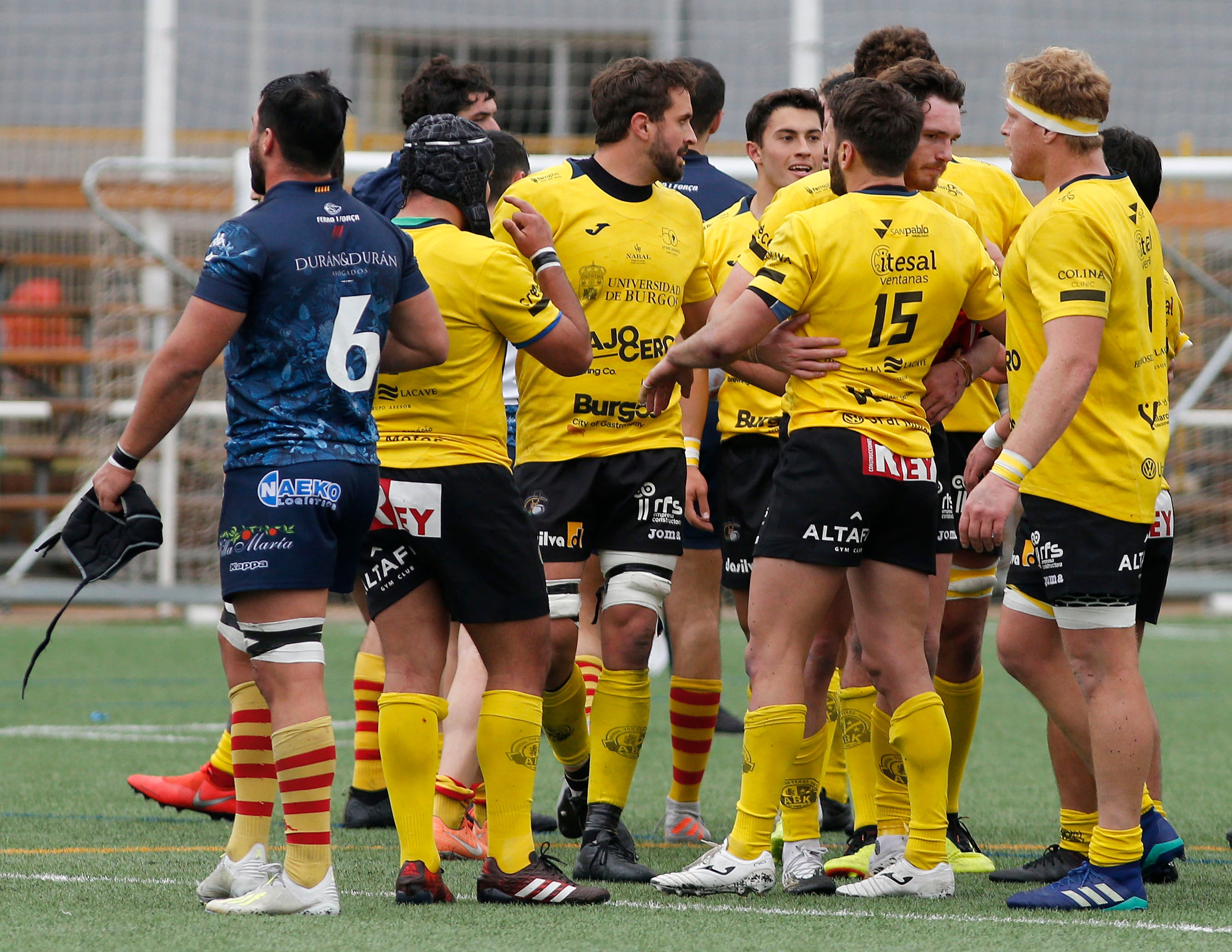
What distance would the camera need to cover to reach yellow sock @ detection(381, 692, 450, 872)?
12.8 feet

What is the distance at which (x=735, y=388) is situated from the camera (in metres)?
5.29

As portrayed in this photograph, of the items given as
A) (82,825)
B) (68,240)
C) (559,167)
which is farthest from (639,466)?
(68,240)

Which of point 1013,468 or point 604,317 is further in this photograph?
point 604,317

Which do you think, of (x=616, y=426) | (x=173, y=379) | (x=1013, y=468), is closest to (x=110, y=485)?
(x=173, y=379)

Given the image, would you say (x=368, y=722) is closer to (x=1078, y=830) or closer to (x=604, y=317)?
(x=604, y=317)

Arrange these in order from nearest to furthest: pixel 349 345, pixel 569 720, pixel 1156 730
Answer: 1. pixel 349 345
2. pixel 1156 730
3. pixel 569 720

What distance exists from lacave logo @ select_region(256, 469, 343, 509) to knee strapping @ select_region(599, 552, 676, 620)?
121 cm

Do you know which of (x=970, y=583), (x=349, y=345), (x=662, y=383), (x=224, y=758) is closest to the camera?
(x=349, y=345)

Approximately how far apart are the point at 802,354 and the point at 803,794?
3.99ft

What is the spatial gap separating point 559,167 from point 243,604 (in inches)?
69.7

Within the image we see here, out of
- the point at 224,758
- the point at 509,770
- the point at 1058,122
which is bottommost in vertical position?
the point at 224,758

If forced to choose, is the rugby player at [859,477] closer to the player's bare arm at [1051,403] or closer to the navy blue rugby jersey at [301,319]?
the player's bare arm at [1051,403]

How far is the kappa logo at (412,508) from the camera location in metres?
3.96

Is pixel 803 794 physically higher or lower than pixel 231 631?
lower
